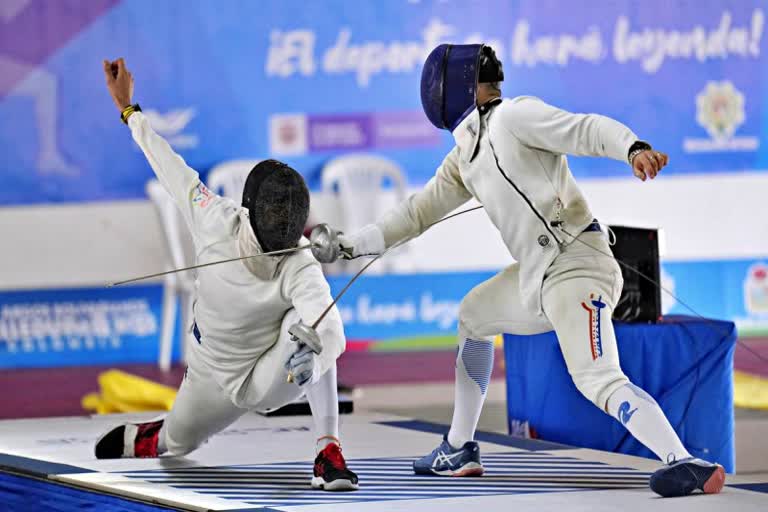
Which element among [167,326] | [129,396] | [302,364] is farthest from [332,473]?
[167,326]

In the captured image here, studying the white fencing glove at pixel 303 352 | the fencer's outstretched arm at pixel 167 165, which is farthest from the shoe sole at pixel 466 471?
the fencer's outstretched arm at pixel 167 165

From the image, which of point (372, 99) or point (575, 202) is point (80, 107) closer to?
point (372, 99)

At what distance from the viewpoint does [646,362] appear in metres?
4.22

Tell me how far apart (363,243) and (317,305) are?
0.34 m

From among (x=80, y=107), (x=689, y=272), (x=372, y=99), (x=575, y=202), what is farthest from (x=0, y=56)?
(x=575, y=202)

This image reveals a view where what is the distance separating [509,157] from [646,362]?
1090mm

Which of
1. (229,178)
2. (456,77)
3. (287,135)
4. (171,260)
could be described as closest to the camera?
(456,77)

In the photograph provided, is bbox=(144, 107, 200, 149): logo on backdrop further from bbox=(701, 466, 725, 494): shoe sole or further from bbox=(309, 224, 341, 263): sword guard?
bbox=(701, 466, 725, 494): shoe sole

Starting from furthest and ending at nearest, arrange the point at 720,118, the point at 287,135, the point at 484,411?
1. the point at 720,118
2. the point at 287,135
3. the point at 484,411

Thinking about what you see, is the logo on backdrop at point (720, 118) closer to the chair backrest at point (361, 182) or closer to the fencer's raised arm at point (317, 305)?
the chair backrest at point (361, 182)

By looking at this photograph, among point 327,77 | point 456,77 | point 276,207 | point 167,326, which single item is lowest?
point 167,326

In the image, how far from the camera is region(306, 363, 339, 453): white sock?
3.46m

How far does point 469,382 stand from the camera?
3777mm

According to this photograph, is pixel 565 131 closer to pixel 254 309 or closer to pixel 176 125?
pixel 254 309
